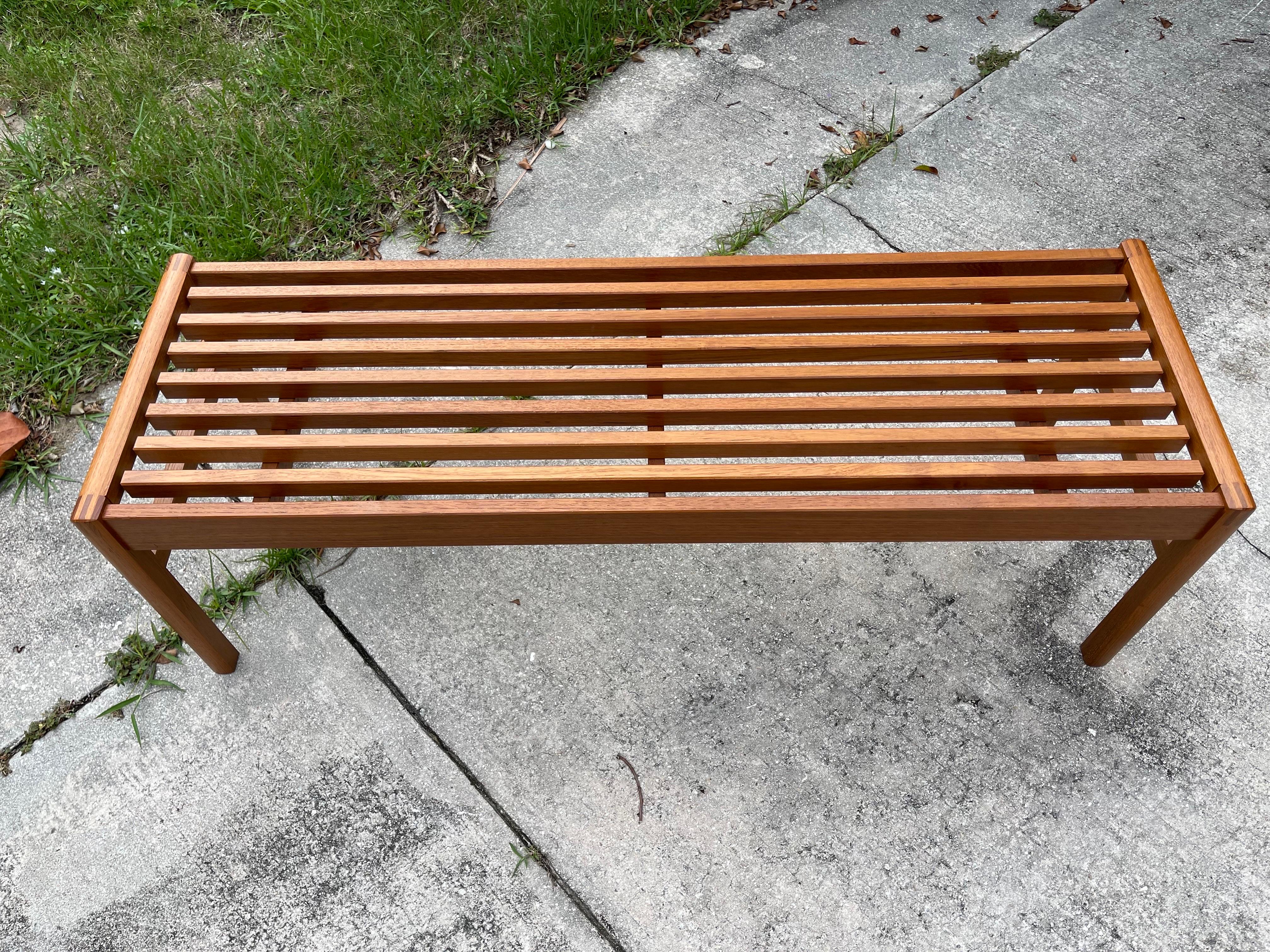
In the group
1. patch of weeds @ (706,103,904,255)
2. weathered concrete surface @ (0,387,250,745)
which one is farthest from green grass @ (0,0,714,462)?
patch of weeds @ (706,103,904,255)

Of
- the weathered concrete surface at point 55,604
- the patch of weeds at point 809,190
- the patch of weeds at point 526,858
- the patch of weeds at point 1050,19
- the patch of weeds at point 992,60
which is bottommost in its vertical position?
the patch of weeds at point 1050,19

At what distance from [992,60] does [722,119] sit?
1.09 meters

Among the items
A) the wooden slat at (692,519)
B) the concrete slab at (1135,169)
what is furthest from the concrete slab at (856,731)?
the concrete slab at (1135,169)

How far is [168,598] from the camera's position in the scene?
1.94 metres

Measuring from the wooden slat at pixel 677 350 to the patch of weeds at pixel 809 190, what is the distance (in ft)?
3.73

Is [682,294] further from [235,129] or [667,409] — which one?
[235,129]

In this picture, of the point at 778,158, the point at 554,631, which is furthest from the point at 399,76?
the point at 554,631

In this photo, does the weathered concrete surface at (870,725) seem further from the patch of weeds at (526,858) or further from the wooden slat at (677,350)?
the wooden slat at (677,350)

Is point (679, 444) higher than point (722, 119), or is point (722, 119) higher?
point (679, 444)

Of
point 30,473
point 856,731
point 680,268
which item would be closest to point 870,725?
point 856,731

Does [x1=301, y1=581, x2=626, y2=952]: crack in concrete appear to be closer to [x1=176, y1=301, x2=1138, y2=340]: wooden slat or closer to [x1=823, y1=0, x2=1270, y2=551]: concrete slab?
[x1=176, y1=301, x2=1138, y2=340]: wooden slat

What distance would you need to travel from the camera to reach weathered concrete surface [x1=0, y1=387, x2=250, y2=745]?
2.28m

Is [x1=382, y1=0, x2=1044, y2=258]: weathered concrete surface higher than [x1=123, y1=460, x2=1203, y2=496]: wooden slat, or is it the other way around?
[x1=123, y1=460, x2=1203, y2=496]: wooden slat

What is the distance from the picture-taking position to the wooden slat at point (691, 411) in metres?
1.82
